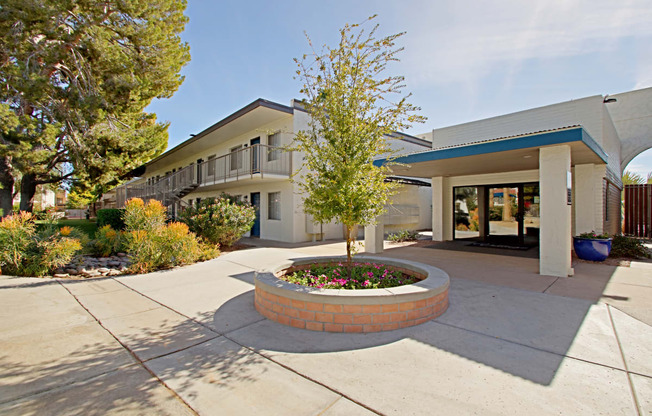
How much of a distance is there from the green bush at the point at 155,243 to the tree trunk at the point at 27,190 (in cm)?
1286

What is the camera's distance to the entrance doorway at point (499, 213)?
11383mm

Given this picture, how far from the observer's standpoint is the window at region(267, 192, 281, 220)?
14.4 m

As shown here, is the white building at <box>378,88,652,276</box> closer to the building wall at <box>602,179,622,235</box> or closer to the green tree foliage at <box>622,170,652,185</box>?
the building wall at <box>602,179,622,235</box>

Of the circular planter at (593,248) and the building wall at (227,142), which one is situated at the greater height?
the building wall at (227,142)

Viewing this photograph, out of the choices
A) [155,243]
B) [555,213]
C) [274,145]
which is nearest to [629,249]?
[555,213]

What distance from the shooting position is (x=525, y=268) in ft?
24.4

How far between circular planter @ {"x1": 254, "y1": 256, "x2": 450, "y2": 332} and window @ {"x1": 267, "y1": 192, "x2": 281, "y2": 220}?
1024 cm

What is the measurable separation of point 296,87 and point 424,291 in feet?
12.2

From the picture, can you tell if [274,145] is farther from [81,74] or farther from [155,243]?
[81,74]

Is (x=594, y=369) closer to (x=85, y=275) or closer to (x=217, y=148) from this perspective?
(x=85, y=275)

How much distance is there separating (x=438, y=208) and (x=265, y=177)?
24.7ft

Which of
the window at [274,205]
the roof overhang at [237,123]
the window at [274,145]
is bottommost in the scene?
the window at [274,205]

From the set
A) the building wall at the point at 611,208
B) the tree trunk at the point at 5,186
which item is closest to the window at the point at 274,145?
the building wall at the point at 611,208

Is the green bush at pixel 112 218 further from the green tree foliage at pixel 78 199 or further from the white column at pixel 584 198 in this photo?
the green tree foliage at pixel 78 199
